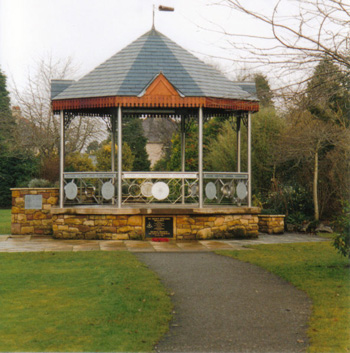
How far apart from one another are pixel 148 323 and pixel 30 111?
101 ft

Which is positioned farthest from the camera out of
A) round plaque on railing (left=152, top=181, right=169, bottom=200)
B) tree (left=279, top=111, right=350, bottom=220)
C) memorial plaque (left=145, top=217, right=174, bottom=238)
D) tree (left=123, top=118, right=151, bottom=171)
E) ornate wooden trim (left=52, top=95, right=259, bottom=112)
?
tree (left=123, top=118, right=151, bottom=171)

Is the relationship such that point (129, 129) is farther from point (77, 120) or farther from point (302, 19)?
point (302, 19)

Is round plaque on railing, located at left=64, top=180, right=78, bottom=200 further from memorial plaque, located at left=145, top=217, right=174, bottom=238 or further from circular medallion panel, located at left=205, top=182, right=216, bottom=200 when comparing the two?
circular medallion panel, located at left=205, top=182, right=216, bottom=200

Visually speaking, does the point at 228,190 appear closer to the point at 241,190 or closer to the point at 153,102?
the point at 241,190

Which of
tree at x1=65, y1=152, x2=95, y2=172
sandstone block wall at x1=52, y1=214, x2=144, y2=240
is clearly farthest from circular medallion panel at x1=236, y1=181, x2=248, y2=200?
tree at x1=65, y1=152, x2=95, y2=172

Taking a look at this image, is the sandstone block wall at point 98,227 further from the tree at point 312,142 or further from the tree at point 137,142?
the tree at point 137,142

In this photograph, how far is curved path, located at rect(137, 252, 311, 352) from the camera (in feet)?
18.0

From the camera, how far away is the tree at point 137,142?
41125mm

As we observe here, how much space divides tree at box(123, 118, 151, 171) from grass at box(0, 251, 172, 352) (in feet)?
101

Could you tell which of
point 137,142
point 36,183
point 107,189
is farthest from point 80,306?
point 137,142

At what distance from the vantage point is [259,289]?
8.09 meters

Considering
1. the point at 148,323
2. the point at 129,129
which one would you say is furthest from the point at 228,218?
the point at 129,129

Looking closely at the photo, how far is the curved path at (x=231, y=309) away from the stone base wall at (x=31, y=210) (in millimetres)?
5772

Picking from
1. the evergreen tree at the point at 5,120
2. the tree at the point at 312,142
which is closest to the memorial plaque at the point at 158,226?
the tree at the point at 312,142
